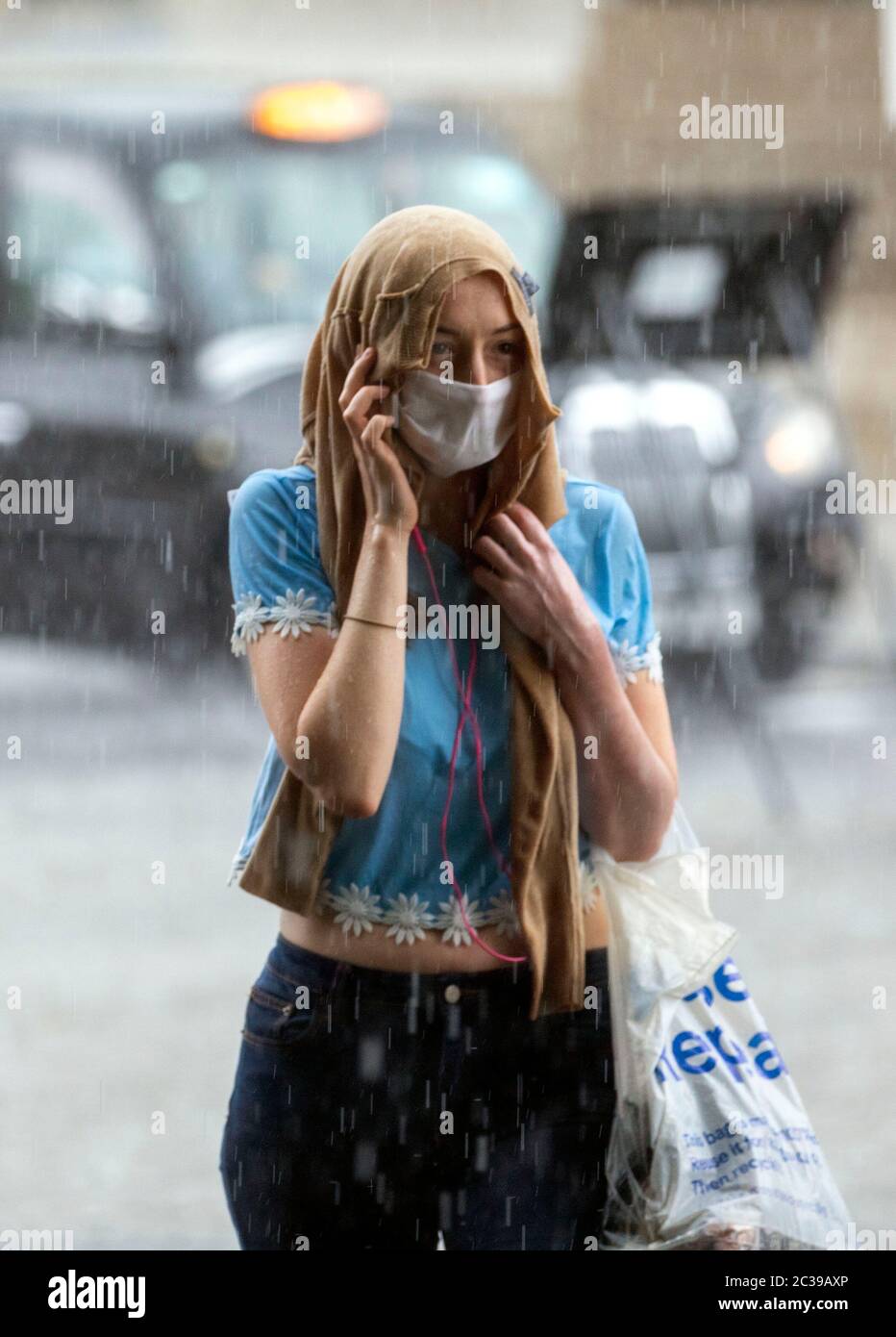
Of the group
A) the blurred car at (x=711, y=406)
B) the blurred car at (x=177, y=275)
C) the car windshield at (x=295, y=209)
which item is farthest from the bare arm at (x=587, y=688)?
the car windshield at (x=295, y=209)

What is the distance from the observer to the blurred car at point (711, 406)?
21.6 ft

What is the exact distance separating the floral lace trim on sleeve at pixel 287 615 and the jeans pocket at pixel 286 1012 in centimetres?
31

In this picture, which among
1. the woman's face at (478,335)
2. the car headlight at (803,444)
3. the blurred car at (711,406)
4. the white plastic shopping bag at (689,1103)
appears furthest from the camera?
the car headlight at (803,444)

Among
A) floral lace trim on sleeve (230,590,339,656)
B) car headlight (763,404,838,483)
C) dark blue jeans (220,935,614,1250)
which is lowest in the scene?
dark blue jeans (220,935,614,1250)

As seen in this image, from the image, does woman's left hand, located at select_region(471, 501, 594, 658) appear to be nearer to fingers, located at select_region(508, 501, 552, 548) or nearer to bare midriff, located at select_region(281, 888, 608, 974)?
fingers, located at select_region(508, 501, 552, 548)

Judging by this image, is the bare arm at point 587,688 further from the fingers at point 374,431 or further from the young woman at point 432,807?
the fingers at point 374,431

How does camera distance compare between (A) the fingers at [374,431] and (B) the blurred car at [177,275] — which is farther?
(B) the blurred car at [177,275]

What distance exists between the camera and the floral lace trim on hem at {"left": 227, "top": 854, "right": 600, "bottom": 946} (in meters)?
1.64

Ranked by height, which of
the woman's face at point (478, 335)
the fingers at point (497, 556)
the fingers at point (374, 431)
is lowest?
the fingers at point (497, 556)

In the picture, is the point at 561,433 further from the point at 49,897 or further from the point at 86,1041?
the point at 86,1041

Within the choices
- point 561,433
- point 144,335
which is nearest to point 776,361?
point 561,433

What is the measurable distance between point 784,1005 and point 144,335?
3894 millimetres

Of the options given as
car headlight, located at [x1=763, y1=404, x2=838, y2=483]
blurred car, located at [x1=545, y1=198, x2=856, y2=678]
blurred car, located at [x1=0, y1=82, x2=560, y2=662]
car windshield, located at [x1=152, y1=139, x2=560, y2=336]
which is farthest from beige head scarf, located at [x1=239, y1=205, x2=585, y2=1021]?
car headlight, located at [x1=763, y1=404, x2=838, y2=483]

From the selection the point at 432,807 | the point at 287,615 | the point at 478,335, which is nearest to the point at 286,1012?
the point at 432,807
